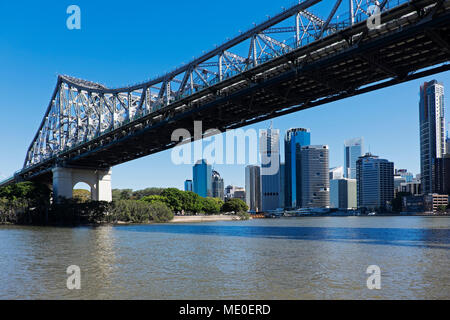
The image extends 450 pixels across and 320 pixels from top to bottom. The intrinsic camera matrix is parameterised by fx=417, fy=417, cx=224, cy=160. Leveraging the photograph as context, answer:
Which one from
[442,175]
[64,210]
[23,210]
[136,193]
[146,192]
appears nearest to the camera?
[64,210]

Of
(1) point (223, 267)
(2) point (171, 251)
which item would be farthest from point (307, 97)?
(1) point (223, 267)

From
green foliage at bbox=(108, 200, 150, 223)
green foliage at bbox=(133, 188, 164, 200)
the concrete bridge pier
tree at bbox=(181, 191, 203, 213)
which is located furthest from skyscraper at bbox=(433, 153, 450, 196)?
the concrete bridge pier

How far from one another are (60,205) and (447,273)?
59.1m

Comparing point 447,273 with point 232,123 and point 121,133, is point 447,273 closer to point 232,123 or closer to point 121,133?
point 232,123

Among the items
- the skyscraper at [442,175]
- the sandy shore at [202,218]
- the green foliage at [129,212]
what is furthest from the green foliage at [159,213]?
the skyscraper at [442,175]

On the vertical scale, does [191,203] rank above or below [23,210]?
below

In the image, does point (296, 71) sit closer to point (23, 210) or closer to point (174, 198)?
point (23, 210)

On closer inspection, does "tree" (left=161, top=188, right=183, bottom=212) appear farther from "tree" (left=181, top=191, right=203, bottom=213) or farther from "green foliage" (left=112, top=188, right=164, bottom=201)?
"green foliage" (left=112, top=188, right=164, bottom=201)

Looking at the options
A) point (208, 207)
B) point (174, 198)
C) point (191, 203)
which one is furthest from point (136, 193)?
point (174, 198)

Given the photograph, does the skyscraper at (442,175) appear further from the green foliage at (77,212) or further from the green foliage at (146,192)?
the green foliage at (77,212)

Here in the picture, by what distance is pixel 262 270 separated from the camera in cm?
1747

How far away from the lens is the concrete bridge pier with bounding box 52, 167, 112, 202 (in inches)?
2675

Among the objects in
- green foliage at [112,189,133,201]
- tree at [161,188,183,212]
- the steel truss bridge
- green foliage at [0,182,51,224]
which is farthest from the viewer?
green foliage at [112,189,133,201]

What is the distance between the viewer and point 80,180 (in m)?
71.9
